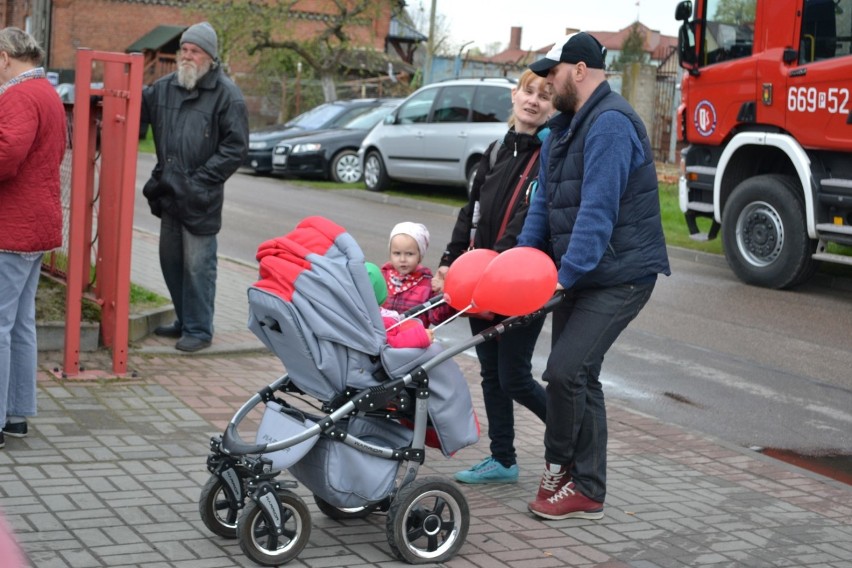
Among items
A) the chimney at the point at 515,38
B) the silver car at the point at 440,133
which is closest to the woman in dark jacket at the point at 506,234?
the silver car at the point at 440,133

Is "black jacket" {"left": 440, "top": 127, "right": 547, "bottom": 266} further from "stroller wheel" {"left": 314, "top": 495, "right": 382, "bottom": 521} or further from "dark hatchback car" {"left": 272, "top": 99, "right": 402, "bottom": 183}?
"dark hatchback car" {"left": 272, "top": 99, "right": 402, "bottom": 183}

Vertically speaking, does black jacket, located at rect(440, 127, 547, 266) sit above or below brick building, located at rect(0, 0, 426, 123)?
below

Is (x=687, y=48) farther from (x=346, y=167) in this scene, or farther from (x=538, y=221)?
(x=346, y=167)

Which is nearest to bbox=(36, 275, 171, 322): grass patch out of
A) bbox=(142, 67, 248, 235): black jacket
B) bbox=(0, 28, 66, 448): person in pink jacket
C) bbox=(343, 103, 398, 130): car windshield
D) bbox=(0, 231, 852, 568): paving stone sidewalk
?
bbox=(0, 231, 852, 568): paving stone sidewalk

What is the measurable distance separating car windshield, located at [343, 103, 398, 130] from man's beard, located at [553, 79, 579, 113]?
1928 centimetres

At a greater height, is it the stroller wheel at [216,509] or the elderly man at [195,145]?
the elderly man at [195,145]

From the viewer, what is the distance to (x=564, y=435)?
17.6 feet

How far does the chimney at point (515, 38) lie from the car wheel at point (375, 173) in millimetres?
99791

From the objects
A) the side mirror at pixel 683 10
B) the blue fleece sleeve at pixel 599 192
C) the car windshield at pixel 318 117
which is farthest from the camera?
the car windshield at pixel 318 117

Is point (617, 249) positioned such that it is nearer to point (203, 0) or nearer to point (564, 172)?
point (564, 172)

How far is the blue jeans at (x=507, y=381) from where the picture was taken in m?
5.64

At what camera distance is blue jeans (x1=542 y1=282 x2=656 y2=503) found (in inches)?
207

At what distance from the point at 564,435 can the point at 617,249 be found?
2.70 ft

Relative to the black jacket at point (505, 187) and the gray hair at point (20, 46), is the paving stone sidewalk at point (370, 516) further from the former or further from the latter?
the gray hair at point (20, 46)
